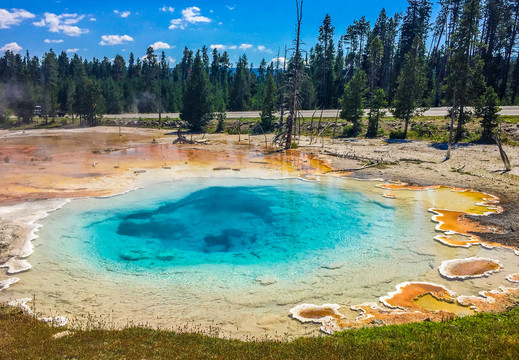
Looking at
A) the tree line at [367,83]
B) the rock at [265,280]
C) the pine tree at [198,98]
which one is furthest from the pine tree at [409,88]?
the rock at [265,280]

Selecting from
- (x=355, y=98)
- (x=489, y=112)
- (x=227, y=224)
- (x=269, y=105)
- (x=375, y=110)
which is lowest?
(x=227, y=224)

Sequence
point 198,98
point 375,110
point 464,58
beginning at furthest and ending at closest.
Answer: point 198,98, point 375,110, point 464,58

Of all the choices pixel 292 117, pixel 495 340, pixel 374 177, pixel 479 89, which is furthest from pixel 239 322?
pixel 479 89

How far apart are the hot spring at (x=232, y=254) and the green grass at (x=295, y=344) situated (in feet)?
4.30

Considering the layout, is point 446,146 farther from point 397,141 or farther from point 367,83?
point 367,83

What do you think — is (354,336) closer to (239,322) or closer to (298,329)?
(298,329)

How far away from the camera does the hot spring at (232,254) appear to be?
31.4 ft

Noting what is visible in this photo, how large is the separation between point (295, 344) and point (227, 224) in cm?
1039

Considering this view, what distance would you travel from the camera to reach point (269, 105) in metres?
45.3

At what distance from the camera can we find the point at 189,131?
4978 centimetres

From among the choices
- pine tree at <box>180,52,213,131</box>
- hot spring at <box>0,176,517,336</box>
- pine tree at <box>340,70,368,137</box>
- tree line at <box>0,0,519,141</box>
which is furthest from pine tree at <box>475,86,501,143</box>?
pine tree at <box>180,52,213,131</box>

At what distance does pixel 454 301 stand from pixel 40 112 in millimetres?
73844

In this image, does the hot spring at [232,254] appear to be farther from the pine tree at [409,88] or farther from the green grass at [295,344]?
the pine tree at [409,88]

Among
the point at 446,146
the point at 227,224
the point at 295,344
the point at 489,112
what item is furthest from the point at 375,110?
the point at 295,344
